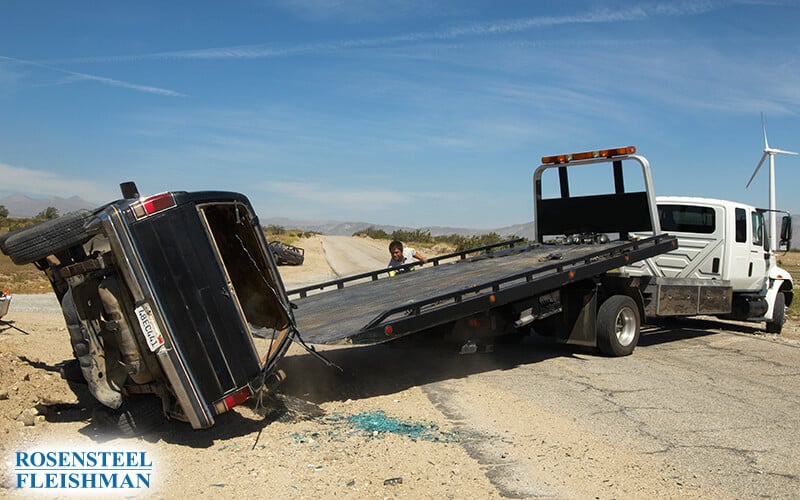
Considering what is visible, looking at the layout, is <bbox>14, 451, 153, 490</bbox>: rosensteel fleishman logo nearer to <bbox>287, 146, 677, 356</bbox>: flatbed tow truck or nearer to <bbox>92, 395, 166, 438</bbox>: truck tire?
<bbox>92, 395, 166, 438</bbox>: truck tire

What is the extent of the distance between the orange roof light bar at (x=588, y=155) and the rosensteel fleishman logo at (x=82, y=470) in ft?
24.3

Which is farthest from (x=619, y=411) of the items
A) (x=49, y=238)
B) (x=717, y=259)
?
(x=717, y=259)

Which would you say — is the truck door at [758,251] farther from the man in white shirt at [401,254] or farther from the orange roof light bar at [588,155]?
the man in white shirt at [401,254]

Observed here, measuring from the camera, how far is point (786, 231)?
39.0ft

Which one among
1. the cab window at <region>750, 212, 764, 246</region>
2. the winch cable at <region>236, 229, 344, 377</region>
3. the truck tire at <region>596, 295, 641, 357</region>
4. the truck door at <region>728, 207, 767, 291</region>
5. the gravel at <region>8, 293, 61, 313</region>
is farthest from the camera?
the gravel at <region>8, 293, 61, 313</region>

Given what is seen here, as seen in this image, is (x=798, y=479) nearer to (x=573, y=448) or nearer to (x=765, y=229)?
(x=573, y=448)

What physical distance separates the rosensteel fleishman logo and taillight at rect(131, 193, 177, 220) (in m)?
1.84

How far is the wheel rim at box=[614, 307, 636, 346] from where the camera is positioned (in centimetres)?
923

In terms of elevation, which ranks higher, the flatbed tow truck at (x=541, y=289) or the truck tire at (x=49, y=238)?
the truck tire at (x=49, y=238)

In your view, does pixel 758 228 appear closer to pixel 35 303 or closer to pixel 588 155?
pixel 588 155

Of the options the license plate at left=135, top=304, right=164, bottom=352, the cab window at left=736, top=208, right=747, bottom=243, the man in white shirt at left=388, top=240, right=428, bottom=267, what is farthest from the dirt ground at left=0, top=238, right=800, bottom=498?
the cab window at left=736, top=208, right=747, bottom=243

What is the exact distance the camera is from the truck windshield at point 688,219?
1101 cm

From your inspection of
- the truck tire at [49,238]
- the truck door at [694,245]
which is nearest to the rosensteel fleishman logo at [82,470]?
the truck tire at [49,238]

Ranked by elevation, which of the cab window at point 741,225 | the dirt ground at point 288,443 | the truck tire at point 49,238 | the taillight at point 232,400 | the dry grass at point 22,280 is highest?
the truck tire at point 49,238
